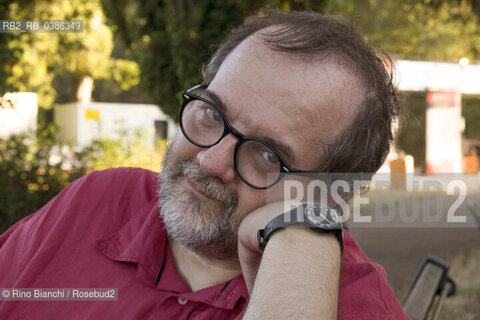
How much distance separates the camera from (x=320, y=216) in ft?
4.80

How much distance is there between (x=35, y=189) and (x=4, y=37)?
1899 millimetres

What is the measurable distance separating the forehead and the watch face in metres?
0.27

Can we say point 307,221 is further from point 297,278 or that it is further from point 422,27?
point 422,27

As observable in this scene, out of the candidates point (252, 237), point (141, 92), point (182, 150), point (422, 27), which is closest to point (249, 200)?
point (252, 237)

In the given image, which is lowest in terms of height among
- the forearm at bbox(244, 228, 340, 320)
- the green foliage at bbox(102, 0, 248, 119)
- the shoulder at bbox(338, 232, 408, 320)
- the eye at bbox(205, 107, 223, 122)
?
the shoulder at bbox(338, 232, 408, 320)

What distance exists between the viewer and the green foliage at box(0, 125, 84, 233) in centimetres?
566

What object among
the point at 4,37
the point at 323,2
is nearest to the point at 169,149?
the point at 4,37

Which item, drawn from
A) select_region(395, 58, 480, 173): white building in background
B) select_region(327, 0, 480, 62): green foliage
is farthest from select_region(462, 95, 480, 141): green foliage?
select_region(395, 58, 480, 173): white building in background

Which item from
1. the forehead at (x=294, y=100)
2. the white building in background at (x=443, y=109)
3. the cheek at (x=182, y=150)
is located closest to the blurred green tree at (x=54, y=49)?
the cheek at (x=182, y=150)

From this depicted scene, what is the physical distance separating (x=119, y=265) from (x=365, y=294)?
0.80 meters

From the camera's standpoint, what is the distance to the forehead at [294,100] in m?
1.71

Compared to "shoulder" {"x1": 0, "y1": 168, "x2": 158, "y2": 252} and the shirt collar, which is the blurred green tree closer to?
"shoulder" {"x1": 0, "y1": 168, "x2": 158, "y2": 252}

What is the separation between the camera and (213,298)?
5.51 feet

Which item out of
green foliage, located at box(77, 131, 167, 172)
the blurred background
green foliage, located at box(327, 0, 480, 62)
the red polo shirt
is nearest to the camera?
the red polo shirt
